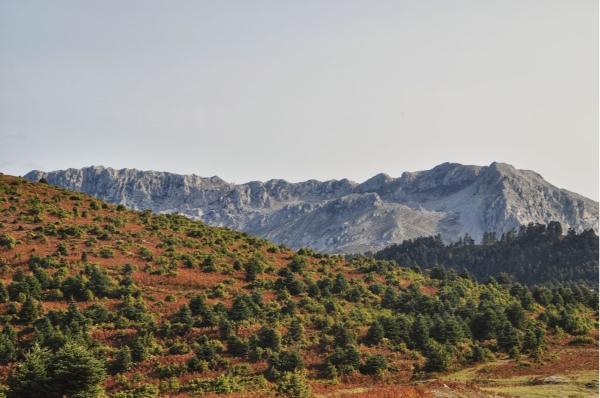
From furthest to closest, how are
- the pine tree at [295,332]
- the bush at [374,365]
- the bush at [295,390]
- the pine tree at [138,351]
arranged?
the pine tree at [295,332] < the bush at [374,365] < the pine tree at [138,351] < the bush at [295,390]

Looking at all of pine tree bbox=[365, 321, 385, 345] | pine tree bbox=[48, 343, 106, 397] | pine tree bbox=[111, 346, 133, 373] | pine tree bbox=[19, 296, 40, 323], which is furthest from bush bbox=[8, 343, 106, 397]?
pine tree bbox=[365, 321, 385, 345]

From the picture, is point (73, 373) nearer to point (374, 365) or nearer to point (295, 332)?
point (295, 332)

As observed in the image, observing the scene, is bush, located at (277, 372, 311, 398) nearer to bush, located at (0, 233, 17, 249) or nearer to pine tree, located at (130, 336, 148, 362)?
pine tree, located at (130, 336, 148, 362)

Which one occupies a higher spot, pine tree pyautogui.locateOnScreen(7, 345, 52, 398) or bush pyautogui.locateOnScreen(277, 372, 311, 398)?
pine tree pyautogui.locateOnScreen(7, 345, 52, 398)

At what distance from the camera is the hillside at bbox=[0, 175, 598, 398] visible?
95.3 feet

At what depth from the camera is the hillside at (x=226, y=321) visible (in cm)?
2905

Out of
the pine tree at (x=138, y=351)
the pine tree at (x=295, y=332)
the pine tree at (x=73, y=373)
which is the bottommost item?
the pine tree at (x=138, y=351)

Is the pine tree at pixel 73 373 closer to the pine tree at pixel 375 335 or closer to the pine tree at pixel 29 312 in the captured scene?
the pine tree at pixel 29 312

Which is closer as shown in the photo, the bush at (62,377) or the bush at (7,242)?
the bush at (62,377)

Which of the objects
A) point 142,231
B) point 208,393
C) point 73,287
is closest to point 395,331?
point 208,393

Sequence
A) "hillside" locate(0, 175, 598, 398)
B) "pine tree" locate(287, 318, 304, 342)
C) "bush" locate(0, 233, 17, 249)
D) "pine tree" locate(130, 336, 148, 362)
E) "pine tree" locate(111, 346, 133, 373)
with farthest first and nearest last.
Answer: "bush" locate(0, 233, 17, 249), "pine tree" locate(287, 318, 304, 342), "pine tree" locate(130, 336, 148, 362), "pine tree" locate(111, 346, 133, 373), "hillside" locate(0, 175, 598, 398)

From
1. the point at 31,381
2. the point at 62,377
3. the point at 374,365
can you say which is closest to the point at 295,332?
the point at 374,365

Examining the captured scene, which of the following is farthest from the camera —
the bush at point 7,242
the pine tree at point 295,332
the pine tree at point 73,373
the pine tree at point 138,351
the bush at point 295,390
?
the bush at point 7,242

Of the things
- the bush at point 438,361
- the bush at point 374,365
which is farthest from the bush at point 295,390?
the bush at point 438,361
